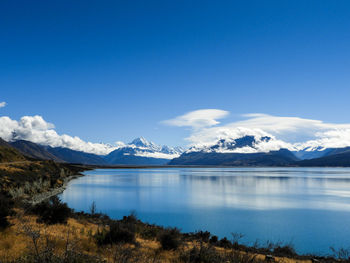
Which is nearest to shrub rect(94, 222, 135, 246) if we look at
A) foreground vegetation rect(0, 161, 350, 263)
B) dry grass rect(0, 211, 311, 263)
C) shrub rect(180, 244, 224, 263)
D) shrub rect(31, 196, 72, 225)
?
foreground vegetation rect(0, 161, 350, 263)

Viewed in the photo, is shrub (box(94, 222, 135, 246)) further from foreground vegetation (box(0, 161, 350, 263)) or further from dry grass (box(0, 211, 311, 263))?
dry grass (box(0, 211, 311, 263))

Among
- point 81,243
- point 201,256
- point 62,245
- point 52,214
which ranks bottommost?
point 201,256

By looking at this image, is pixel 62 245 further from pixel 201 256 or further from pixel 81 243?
pixel 201 256

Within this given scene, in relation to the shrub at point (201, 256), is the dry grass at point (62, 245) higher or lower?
higher

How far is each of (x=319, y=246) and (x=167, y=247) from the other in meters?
16.9

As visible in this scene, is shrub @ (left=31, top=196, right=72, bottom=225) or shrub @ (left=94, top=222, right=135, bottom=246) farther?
shrub @ (left=31, top=196, right=72, bottom=225)

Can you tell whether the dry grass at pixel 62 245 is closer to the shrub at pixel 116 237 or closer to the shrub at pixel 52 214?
the shrub at pixel 116 237

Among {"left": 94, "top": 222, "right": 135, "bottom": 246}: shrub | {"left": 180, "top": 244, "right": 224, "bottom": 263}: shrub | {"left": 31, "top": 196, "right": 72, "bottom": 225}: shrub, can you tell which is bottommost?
{"left": 180, "top": 244, "right": 224, "bottom": 263}: shrub

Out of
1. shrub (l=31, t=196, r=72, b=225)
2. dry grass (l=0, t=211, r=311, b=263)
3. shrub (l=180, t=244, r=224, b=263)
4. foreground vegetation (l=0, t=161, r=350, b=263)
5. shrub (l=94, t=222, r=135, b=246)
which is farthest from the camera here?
shrub (l=31, t=196, r=72, b=225)

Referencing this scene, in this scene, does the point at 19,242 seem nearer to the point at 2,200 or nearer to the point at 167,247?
the point at 2,200

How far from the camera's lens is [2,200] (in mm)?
15406

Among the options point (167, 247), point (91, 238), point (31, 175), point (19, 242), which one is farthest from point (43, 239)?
point (31, 175)

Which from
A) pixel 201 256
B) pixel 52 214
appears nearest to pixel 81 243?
pixel 52 214

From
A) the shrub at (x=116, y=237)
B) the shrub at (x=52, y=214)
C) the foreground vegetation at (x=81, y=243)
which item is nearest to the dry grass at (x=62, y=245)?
the foreground vegetation at (x=81, y=243)
